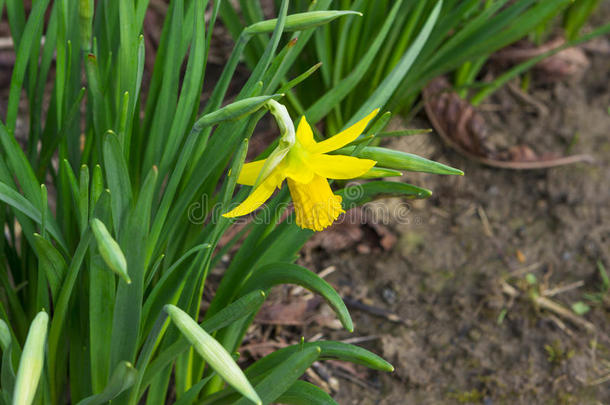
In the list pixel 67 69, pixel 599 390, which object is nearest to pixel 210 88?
pixel 67 69

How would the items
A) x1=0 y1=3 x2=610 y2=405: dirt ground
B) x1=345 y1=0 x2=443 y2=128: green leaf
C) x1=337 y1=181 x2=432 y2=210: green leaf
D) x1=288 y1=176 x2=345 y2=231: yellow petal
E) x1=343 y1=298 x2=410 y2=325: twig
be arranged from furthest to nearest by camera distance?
x1=343 y1=298 x2=410 y2=325: twig → x1=0 y1=3 x2=610 y2=405: dirt ground → x1=345 y1=0 x2=443 y2=128: green leaf → x1=337 y1=181 x2=432 y2=210: green leaf → x1=288 y1=176 x2=345 y2=231: yellow petal

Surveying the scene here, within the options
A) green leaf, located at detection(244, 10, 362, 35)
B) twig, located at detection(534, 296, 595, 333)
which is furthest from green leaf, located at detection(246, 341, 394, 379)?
twig, located at detection(534, 296, 595, 333)

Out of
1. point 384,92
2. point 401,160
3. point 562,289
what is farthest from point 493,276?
point 401,160

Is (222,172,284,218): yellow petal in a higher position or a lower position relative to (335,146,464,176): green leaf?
higher

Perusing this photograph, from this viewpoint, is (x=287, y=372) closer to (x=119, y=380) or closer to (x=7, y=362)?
(x=119, y=380)

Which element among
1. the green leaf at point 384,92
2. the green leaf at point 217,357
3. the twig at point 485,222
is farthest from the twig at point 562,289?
the green leaf at point 217,357

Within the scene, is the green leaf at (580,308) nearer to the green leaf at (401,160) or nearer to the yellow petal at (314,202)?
the green leaf at (401,160)

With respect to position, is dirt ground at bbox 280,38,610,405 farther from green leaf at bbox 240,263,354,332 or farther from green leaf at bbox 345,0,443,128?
green leaf at bbox 345,0,443,128
